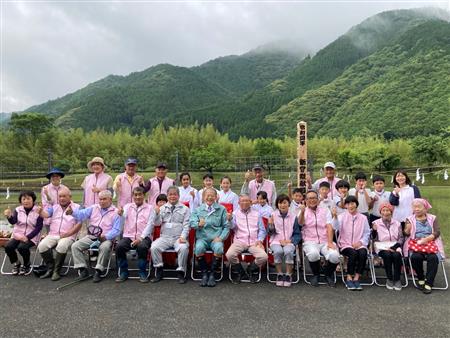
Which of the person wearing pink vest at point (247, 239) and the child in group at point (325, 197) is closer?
the person wearing pink vest at point (247, 239)

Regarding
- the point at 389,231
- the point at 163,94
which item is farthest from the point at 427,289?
the point at 163,94

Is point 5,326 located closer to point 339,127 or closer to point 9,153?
point 9,153

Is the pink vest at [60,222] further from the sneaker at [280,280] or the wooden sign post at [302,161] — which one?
the wooden sign post at [302,161]

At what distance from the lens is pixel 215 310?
3809 mm

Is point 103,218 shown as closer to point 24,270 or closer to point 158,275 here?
point 158,275

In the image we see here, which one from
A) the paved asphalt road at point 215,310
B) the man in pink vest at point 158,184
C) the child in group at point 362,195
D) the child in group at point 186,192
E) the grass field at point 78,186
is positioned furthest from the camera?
the grass field at point 78,186

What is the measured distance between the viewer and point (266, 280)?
4.77 m

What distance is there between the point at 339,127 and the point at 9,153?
56.3m

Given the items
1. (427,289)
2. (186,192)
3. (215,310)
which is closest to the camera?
(215,310)

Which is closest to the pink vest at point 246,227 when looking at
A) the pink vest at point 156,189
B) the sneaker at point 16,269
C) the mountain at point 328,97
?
the pink vest at point 156,189

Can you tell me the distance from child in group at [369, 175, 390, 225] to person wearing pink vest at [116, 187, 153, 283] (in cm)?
320

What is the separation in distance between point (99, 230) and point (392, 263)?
12.8ft

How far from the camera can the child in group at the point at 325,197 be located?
16.5 ft

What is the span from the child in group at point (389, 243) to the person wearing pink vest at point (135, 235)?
10.00 feet
